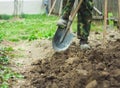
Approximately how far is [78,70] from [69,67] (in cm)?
59

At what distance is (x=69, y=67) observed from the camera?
6695 mm

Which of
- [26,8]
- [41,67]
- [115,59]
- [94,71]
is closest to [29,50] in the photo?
[41,67]

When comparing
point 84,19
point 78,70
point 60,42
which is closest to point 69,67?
point 78,70

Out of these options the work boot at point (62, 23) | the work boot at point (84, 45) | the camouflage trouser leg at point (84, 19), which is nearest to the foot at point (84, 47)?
the work boot at point (84, 45)

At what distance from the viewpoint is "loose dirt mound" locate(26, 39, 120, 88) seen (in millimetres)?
5449

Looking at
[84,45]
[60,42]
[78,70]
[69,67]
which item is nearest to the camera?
[78,70]

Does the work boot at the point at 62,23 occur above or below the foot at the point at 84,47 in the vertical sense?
above

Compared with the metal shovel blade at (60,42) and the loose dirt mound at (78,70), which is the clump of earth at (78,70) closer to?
the loose dirt mound at (78,70)

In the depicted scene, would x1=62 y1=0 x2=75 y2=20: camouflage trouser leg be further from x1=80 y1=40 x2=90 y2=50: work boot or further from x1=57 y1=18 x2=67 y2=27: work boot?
x1=80 y1=40 x2=90 y2=50: work boot

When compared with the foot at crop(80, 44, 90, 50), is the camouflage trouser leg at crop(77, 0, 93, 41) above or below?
above

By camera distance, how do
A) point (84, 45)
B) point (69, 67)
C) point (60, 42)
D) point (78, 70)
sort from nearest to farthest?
point (78, 70)
point (69, 67)
point (60, 42)
point (84, 45)

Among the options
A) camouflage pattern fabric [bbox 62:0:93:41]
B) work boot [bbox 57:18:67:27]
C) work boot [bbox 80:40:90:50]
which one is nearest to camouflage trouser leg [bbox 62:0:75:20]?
camouflage pattern fabric [bbox 62:0:93:41]

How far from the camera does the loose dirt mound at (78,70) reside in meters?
5.45

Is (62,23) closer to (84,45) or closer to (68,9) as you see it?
(68,9)
